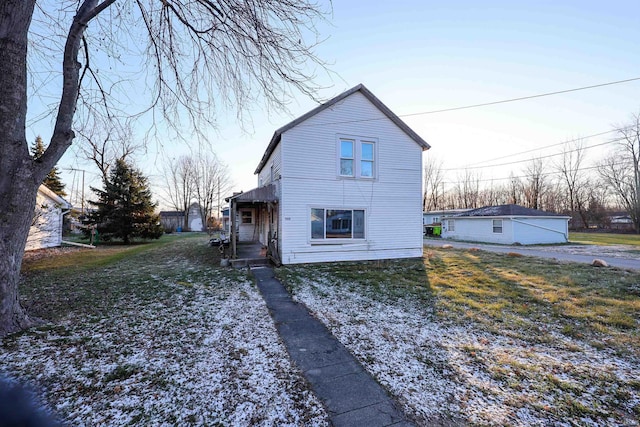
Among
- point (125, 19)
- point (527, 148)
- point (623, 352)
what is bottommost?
point (623, 352)

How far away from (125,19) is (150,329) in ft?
19.3

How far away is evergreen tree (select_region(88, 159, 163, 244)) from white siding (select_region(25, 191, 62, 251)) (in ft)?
7.55

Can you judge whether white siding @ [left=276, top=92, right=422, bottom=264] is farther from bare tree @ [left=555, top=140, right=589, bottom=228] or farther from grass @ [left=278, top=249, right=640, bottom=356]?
bare tree @ [left=555, top=140, right=589, bottom=228]

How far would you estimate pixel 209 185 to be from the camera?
4084 centimetres

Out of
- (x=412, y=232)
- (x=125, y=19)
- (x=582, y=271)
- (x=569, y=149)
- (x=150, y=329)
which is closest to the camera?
(x=150, y=329)

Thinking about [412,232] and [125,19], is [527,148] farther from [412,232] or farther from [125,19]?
[125,19]

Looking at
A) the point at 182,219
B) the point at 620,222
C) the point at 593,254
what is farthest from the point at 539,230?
the point at 182,219

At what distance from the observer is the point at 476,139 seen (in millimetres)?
15742

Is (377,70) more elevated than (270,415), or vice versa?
(377,70)

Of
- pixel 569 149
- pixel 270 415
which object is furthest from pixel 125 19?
pixel 569 149

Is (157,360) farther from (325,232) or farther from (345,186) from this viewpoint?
(345,186)

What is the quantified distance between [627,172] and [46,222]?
55847 millimetres

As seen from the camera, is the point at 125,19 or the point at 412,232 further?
the point at 412,232

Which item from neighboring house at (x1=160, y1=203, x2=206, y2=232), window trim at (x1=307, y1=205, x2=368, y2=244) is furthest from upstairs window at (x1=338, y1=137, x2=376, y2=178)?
neighboring house at (x1=160, y1=203, x2=206, y2=232)
